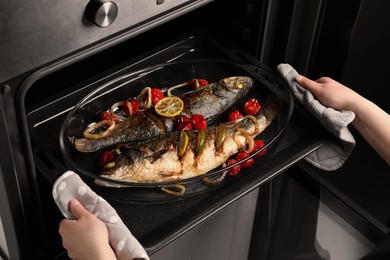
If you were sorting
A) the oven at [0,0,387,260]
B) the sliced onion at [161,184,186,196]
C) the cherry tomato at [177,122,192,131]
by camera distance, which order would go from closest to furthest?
the oven at [0,0,387,260] < the sliced onion at [161,184,186,196] < the cherry tomato at [177,122,192,131]

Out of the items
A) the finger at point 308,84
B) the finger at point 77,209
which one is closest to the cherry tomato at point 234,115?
the finger at point 308,84

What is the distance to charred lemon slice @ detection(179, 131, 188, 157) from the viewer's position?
1.12m

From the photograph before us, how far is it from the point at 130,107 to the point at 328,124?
359 millimetres

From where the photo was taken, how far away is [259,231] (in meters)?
1.39

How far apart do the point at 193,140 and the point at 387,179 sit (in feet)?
2.01

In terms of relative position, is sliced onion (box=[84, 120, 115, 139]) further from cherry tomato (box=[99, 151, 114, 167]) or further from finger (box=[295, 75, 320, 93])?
finger (box=[295, 75, 320, 93])

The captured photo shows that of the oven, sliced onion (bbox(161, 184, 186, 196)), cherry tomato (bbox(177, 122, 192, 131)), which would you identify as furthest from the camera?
cherry tomato (bbox(177, 122, 192, 131))

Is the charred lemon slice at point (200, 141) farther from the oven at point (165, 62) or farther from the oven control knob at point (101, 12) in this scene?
the oven control knob at point (101, 12)

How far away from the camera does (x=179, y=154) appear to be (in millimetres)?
1123

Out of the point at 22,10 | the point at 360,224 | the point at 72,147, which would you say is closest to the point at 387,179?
the point at 360,224

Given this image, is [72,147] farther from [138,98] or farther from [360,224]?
[360,224]

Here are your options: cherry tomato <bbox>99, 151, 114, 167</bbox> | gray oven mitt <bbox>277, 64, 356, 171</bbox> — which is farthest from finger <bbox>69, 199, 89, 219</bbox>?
gray oven mitt <bbox>277, 64, 356, 171</bbox>

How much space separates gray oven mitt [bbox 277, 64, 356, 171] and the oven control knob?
431 millimetres

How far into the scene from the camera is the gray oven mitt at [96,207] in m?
0.97
